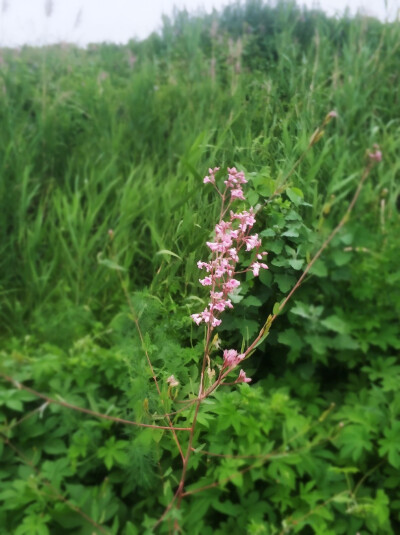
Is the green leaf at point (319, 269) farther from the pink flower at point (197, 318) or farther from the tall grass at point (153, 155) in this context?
the pink flower at point (197, 318)

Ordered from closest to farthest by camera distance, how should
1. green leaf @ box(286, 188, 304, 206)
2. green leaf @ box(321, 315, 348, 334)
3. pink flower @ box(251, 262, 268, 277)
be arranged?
pink flower @ box(251, 262, 268, 277)
green leaf @ box(286, 188, 304, 206)
green leaf @ box(321, 315, 348, 334)

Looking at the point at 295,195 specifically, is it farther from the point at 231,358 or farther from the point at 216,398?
the point at 216,398

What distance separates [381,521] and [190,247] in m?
0.79

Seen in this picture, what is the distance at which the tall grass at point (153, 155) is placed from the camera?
1.14 meters

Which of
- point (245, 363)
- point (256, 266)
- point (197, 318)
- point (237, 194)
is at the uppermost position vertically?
point (237, 194)

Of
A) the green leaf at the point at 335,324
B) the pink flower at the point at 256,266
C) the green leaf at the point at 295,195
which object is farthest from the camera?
the green leaf at the point at 335,324

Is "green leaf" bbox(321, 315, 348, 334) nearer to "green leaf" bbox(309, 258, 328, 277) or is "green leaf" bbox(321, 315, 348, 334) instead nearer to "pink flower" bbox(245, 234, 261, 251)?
"green leaf" bbox(309, 258, 328, 277)

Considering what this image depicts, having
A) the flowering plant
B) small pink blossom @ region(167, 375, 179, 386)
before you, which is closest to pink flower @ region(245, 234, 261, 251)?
the flowering plant

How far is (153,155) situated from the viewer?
97.2 inches

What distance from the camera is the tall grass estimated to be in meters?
1.14

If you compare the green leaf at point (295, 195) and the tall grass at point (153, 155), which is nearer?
Answer: the green leaf at point (295, 195)

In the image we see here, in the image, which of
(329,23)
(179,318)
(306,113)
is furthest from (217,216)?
(329,23)

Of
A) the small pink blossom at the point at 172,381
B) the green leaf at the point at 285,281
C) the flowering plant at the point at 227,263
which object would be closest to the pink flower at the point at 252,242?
the flowering plant at the point at 227,263

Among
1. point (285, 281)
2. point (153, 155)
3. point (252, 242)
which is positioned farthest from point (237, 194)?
point (153, 155)
